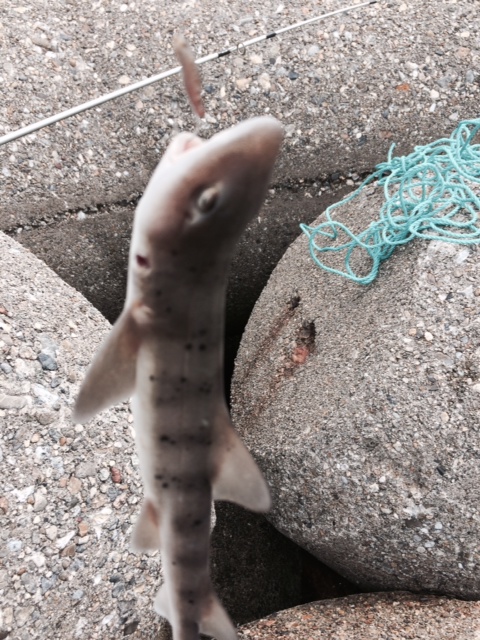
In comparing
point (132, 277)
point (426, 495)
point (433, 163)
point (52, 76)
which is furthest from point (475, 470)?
point (52, 76)

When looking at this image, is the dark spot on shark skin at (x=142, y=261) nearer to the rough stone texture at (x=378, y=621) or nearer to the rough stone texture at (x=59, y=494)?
the rough stone texture at (x=59, y=494)

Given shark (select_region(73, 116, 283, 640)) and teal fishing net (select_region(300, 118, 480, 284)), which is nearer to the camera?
shark (select_region(73, 116, 283, 640))

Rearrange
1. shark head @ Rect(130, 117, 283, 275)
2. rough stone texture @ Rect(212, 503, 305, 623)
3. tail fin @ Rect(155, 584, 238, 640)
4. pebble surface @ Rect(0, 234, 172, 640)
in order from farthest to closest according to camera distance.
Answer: rough stone texture @ Rect(212, 503, 305, 623)
pebble surface @ Rect(0, 234, 172, 640)
tail fin @ Rect(155, 584, 238, 640)
shark head @ Rect(130, 117, 283, 275)

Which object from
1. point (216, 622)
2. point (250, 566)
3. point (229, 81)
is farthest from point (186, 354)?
point (229, 81)

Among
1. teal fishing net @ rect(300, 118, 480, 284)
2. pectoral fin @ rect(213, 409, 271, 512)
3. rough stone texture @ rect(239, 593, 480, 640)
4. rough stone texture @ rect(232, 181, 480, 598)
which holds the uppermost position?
pectoral fin @ rect(213, 409, 271, 512)

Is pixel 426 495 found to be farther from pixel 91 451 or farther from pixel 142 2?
pixel 142 2

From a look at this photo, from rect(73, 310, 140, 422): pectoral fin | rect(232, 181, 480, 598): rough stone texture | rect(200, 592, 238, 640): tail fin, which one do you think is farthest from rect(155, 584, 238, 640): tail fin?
rect(232, 181, 480, 598): rough stone texture

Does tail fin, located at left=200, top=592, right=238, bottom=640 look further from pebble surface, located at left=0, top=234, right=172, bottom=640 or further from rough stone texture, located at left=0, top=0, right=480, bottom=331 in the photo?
rough stone texture, located at left=0, top=0, right=480, bottom=331

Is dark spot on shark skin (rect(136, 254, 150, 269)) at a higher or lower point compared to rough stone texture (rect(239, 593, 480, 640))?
higher
